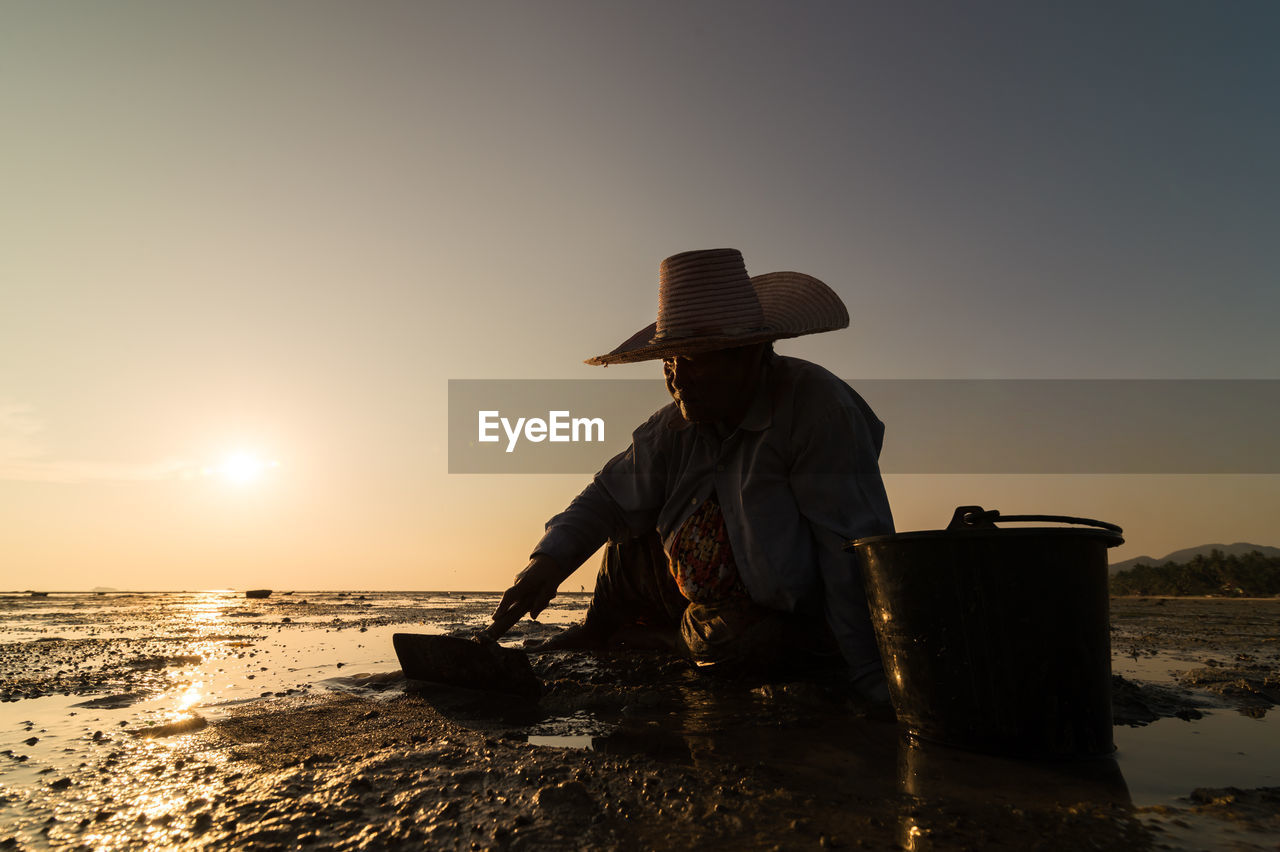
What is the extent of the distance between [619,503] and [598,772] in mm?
2011

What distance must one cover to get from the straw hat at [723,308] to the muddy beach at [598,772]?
1.50 m

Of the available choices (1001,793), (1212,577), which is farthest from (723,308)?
(1212,577)

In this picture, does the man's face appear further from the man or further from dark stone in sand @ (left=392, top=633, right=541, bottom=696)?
dark stone in sand @ (left=392, top=633, right=541, bottom=696)

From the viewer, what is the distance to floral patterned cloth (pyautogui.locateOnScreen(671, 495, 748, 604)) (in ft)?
11.2

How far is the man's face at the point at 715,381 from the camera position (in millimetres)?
3330

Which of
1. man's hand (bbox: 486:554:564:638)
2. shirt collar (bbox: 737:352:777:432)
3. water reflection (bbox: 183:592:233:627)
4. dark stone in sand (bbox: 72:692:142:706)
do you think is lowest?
water reflection (bbox: 183:592:233:627)

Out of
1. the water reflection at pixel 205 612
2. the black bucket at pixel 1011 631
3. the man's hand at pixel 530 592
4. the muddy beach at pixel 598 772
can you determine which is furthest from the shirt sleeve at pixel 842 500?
the water reflection at pixel 205 612

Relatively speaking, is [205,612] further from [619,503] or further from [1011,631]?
[1011,631]

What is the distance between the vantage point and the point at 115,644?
21.8 feet

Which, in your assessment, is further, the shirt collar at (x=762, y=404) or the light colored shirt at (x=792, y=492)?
the shirt collar at (x=762, y=404)

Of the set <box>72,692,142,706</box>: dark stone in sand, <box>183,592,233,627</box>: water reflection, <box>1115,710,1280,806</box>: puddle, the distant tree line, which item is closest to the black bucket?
<box>1115,710,1280,806</box>: puddle

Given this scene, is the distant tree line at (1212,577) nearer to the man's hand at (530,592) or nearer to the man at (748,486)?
the man at (748,486)

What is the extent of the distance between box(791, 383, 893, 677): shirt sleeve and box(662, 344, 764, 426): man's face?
0.31m

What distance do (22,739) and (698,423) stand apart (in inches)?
115
